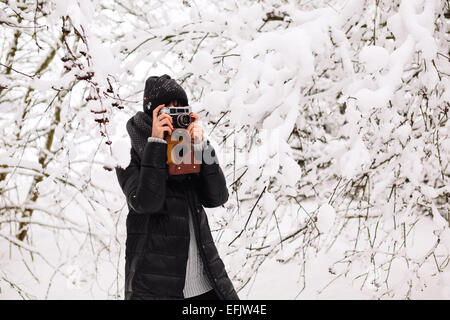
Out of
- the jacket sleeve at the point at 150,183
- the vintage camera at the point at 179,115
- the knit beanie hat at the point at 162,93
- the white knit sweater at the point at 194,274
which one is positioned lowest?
the white knit sweater at the point at 194,274

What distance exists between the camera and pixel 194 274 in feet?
5.34

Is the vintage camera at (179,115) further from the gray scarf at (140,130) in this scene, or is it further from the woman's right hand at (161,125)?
the gray scarf at (140,130)

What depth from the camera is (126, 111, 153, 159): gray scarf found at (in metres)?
1.69

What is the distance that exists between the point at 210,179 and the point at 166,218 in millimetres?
239

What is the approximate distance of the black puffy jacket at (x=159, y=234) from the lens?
5.03 ft

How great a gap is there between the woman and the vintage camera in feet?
0.09

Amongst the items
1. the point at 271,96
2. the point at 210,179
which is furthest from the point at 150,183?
the point at 271,96

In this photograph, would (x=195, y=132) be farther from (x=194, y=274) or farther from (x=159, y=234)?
(x=194, y=274)

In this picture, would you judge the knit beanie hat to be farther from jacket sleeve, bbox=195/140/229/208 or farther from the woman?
jacket sleeve, bbox=195/140/229/208

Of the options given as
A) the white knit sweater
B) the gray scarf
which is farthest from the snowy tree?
the white knit sweater

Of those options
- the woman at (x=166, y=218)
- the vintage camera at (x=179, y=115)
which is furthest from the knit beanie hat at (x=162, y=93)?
the vintage camera at (x=179, y=115)

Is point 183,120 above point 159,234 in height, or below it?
above

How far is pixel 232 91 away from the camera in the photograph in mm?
1676

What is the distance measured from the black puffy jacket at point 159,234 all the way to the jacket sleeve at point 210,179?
0.25 ft
